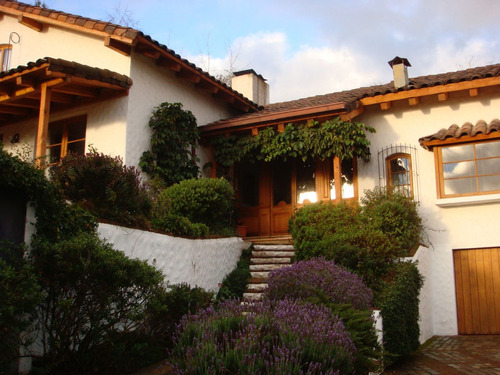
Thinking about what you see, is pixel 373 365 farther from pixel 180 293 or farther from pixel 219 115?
pixel 219 115

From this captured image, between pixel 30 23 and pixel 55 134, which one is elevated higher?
pixel 30 23

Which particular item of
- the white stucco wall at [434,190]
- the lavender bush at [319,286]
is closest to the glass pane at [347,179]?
the white stucco wall at [434,190]

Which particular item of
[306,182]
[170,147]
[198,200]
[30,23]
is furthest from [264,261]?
[30,23]

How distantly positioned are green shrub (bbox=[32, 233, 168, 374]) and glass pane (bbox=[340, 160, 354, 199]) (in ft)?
25.5

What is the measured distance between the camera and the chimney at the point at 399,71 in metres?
12.5

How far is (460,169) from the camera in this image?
35.1 ft

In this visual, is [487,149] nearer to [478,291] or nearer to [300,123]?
[478,291]

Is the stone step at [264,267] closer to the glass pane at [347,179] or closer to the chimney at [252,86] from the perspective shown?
the glass pane at [347,179]

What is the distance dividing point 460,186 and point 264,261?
182 inches

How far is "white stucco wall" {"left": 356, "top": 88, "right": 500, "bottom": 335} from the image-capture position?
33.6 ft

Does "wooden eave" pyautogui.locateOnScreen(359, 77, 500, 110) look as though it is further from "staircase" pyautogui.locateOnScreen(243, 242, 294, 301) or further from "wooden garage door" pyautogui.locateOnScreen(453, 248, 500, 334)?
"staircase" pyautogui.locateOnScreen(243, 242, 294, 301)

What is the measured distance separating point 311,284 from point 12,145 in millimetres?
9684

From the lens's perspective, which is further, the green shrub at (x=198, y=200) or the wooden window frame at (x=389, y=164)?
the wooden window frame at (x=389, y=164)

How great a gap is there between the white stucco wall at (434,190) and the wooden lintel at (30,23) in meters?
8.54
